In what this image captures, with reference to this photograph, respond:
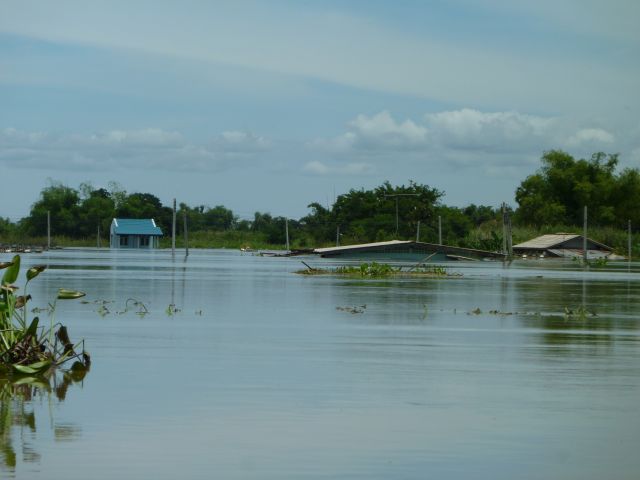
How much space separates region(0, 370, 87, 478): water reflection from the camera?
27.7 ft

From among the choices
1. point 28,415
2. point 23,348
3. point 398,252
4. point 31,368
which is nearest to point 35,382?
point 31,368

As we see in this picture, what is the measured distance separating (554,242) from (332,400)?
84.4 meters

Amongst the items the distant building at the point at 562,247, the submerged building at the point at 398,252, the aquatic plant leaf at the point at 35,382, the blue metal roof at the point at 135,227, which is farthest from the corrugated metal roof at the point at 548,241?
the aquatic plant leaf at the point at 35,382

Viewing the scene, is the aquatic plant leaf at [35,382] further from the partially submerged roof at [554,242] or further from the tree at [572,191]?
the tree at [572,191]

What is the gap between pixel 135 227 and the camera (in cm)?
12412

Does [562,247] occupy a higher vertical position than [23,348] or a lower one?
higher

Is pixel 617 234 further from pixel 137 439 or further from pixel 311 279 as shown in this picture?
pixel 137 439

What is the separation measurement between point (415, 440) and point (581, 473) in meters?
1.52

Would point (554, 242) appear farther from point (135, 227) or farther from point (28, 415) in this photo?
point (28, 415)

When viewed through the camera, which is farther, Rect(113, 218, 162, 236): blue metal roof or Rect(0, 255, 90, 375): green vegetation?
Rect(113, 218, 162, 236): blue metal roof

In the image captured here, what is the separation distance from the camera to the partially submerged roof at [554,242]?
93.4 meters

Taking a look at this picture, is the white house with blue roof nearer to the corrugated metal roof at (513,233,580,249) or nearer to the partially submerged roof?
the corrugated metal roof at (513,233,580,249)

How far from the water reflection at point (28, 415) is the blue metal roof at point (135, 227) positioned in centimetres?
11052

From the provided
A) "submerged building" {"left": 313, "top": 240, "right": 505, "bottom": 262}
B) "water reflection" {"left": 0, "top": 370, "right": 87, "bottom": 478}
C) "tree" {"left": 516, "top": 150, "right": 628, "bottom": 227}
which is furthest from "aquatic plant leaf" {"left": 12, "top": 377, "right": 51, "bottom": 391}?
"tree" {"left": 516, "top": 150, "right": 628, "bottom": 227}
